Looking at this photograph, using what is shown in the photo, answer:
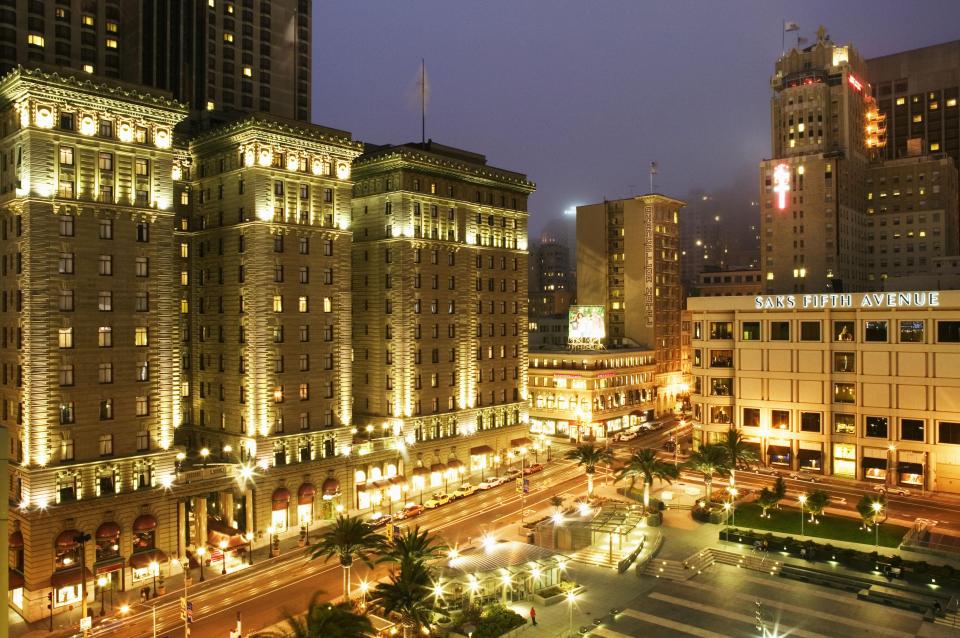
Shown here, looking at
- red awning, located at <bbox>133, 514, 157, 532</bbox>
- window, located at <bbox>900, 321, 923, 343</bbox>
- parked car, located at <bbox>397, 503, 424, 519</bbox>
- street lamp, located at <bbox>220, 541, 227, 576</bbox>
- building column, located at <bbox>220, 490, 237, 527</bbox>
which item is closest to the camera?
red awning, located at <bbox>133, 514, 157, 532</bbox>

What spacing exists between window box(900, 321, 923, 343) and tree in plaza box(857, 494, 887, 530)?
27.3 m

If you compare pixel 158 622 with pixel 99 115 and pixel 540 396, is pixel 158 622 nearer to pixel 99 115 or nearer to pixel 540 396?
pixel 99 115

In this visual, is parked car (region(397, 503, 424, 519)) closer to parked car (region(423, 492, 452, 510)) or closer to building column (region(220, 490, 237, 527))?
Result: parked car (region(423, 492, 452, 510))

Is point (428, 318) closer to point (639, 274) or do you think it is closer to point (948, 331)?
point (948, 331)

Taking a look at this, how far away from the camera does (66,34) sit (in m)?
123

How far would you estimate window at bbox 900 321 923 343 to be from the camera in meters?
101

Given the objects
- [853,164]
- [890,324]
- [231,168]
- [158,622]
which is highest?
[853,164]

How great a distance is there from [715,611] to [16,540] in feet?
195

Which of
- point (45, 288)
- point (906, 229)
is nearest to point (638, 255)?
point (906, 229)

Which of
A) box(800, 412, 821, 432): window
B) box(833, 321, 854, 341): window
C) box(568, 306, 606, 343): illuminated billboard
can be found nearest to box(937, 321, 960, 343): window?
box(833, 321, 854, 341): window

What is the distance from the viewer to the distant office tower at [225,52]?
133250 mm

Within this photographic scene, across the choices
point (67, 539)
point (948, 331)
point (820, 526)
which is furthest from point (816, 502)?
point (67, 539)

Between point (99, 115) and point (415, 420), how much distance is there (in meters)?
53.2

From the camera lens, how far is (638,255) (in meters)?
166
